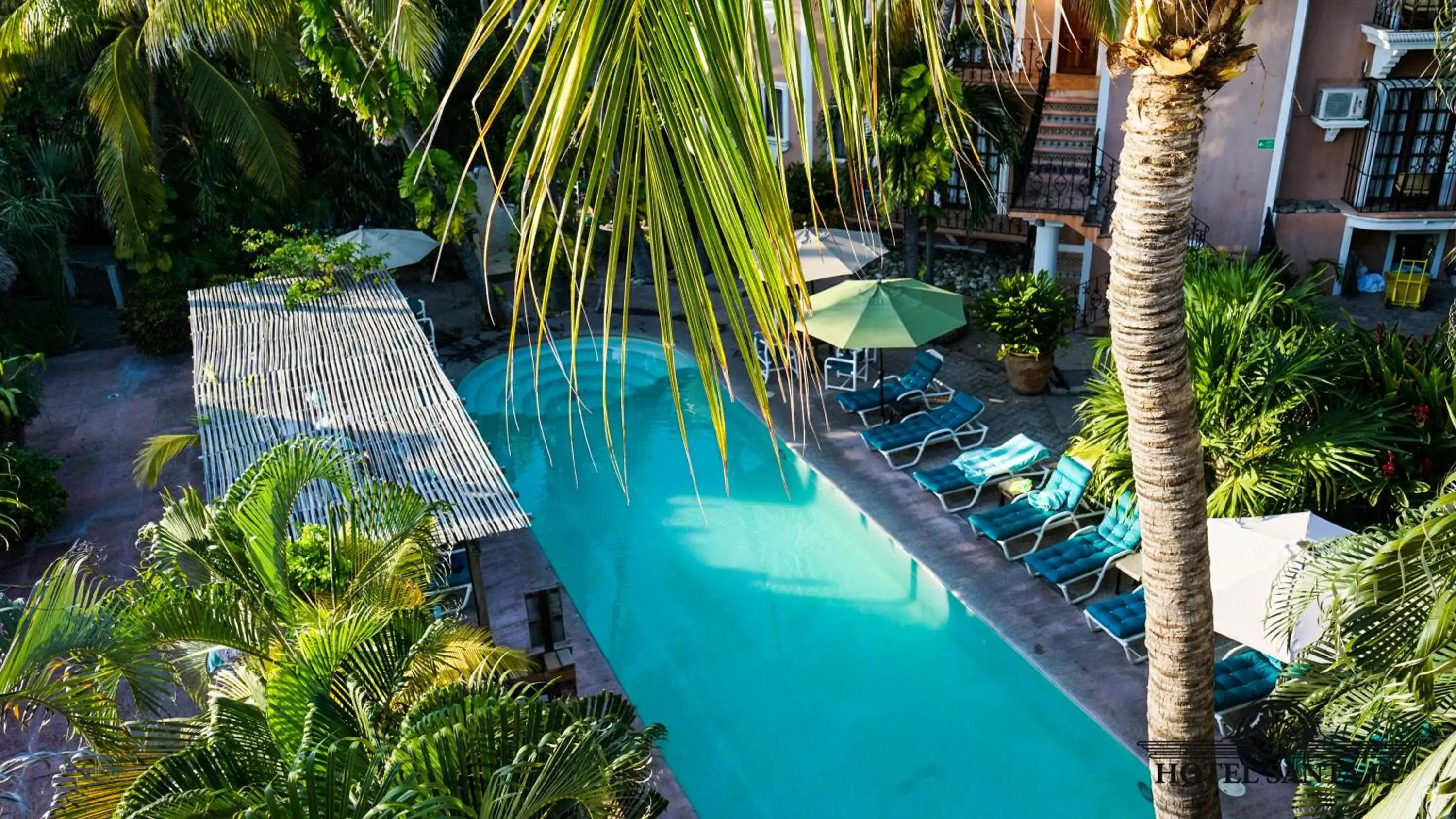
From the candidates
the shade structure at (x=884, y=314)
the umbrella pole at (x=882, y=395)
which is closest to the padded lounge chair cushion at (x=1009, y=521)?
the shade structure at (x=884, y=314)

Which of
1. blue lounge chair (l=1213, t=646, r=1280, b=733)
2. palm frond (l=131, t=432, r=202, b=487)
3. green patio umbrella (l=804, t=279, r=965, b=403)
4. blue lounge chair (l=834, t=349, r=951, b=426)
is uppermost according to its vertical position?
green patio umbrella (l=804, t=279, r=965, b=403)

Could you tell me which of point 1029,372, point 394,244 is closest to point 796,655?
point 1029,372

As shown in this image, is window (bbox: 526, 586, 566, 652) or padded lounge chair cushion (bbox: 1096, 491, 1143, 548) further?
padded lounge chair cushion (bbox: 1096, 491, 1143, 548)

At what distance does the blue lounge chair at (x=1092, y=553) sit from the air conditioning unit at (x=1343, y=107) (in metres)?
9.26

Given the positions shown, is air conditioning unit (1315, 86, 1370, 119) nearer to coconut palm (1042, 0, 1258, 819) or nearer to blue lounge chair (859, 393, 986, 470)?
blue lounge chair (859, 393, 986, 470)

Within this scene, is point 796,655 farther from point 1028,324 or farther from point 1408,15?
point 1408,15

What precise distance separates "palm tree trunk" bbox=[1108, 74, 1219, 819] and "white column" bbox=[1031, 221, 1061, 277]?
12.3 metres

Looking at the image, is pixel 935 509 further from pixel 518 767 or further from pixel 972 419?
pixel 518 767

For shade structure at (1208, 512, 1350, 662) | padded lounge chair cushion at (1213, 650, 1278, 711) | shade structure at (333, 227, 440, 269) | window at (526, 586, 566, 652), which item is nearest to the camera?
shade structure at (1208, 512, 1350, 662)

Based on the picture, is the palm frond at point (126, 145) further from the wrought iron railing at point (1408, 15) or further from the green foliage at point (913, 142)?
the wrought iron railing at point (1408, 15)

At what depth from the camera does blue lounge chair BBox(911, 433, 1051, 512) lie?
1271 cm

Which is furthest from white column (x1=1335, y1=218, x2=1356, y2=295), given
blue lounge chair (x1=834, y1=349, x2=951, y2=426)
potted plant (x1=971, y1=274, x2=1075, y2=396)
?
blue lounge chair (x1=834, y1=349, x2=951, y2=426)

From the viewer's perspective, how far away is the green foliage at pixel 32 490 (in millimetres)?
12211

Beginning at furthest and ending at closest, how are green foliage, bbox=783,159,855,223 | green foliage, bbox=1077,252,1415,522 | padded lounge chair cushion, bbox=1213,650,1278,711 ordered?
green foliage, bbox=783,159,855,223
green foliage, bbox=1077,252,1415,522
padded lounge chair cushion, bbox=1213,650,1278,711
